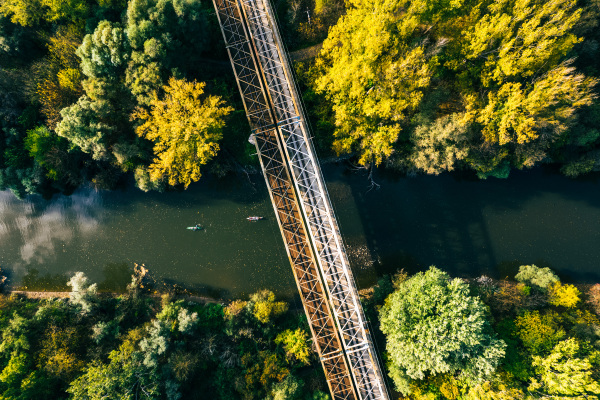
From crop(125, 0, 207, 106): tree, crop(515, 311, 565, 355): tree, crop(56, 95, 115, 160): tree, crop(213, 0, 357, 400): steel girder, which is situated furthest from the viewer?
crop(213, 0, 357, 400): steel girder

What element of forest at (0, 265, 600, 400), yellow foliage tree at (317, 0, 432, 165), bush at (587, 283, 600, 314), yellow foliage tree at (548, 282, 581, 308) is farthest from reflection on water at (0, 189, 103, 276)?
bush at (587, 283, 600, 314)

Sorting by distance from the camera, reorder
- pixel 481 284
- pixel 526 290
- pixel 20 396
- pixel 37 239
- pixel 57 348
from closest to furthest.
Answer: pixel 20 396
pixel 57 348
pixel 526 290
pixel 481 284
pixel 37 239

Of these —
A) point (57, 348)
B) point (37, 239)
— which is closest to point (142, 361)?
point (57, 348)

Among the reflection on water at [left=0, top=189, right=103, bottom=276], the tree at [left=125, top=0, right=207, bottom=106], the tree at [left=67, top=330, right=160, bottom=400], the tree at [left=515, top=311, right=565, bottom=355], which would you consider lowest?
the tree at [left=515, top=311, right=565, bottom=355]

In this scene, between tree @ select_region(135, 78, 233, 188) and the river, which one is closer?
tree @ select_region(135, 78, 233, 188)

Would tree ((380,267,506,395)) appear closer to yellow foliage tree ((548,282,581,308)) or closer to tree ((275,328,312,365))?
tree ((275,328,312,365))

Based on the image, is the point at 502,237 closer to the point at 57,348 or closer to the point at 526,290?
the point at 526,290

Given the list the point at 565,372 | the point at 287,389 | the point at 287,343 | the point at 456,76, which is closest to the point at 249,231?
the point at 287,343
